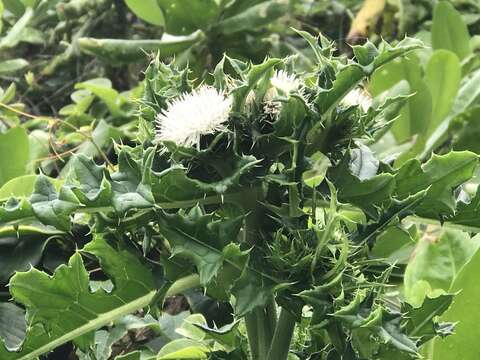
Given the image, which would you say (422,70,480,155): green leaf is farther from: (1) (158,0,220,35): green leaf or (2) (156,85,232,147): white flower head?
(2) (156,85,232,147): white flower head

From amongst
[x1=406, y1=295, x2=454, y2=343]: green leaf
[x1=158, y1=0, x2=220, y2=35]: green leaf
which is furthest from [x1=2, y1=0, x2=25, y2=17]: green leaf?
[x1=406, y1=295, x2=454, y2=343]: green leaf

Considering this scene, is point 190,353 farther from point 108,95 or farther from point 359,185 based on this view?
point 108,95

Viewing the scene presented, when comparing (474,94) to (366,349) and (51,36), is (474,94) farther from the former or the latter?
(51,36)

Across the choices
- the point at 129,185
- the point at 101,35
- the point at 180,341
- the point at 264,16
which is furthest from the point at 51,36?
the point at 129,185

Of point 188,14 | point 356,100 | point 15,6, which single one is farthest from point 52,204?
point 15,6

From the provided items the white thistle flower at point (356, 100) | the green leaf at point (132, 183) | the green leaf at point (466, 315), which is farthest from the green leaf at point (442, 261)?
the green leaf at point (132, 183)
